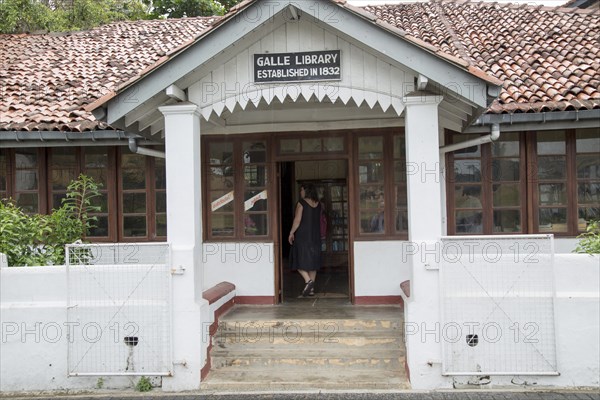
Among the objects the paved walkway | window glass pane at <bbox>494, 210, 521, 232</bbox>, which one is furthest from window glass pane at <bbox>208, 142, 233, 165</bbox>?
window glass pane at <bbox>494, 210, 521, 232</bbox>

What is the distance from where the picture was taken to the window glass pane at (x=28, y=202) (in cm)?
920

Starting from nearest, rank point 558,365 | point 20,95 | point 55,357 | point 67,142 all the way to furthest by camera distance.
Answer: point 558,365, point 55,357, point 67,142, point 20,95

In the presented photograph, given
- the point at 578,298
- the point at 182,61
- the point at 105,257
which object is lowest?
the point at 578,298

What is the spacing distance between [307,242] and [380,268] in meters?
1.32

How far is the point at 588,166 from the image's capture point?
8.47 metres

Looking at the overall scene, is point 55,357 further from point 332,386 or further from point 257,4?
point 257,4

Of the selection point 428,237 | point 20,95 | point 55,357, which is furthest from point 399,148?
A: point 20,95

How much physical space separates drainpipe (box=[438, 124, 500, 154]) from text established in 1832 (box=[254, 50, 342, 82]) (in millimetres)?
2397

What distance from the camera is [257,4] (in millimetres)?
6137

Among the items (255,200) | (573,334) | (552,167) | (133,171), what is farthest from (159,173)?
(573,334)

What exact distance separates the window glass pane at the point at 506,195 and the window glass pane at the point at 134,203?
5654mm

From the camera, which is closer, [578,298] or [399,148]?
[578,298]

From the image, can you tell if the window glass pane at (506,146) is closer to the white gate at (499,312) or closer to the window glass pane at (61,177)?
the white gate at (499,312)

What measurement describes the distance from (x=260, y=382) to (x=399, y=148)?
4.22 meters
